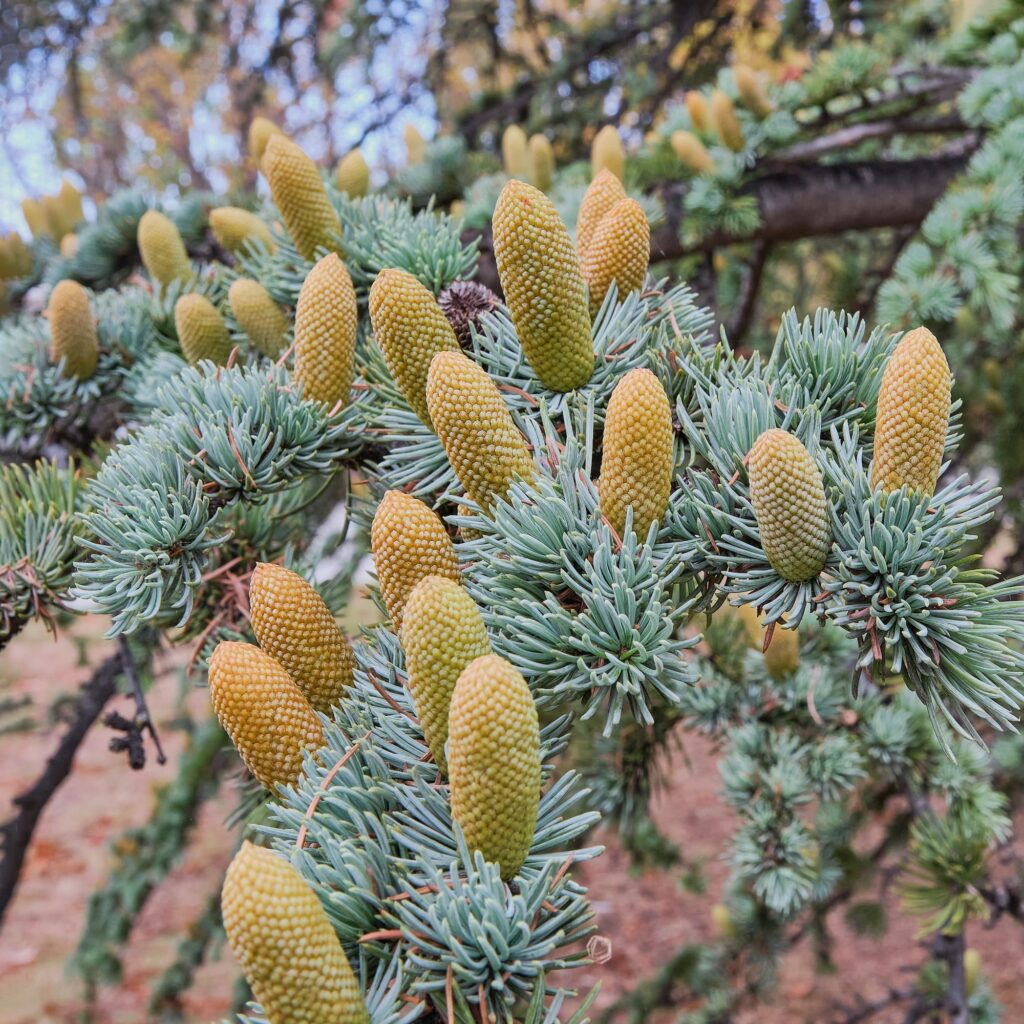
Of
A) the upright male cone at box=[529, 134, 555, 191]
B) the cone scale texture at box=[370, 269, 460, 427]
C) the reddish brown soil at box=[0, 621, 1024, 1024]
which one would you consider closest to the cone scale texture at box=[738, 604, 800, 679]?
→ the cone scale texture at box=[370, 269, 460, 427]

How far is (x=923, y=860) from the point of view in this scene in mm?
1271

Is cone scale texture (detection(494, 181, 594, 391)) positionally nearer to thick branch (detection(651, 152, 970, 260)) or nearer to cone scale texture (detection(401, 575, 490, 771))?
cone scale texture (detection(401, 575, 490, 771))

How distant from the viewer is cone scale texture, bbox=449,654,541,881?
51 centimetres

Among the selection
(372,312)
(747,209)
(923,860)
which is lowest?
(923,860)

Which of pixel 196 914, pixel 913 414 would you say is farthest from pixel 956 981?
pixel 196 914

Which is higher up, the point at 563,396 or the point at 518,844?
the point at 563,396

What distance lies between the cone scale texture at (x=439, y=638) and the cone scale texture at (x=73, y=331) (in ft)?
2.52

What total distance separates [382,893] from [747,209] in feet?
5.16

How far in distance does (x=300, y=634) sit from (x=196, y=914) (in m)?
4.08

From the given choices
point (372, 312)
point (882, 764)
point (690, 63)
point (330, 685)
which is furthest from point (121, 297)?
point (690, 63)

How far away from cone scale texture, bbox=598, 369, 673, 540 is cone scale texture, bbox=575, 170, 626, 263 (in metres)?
0.30

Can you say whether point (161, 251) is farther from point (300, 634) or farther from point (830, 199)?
point (830, 199)

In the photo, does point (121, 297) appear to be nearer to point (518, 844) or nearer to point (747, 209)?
point (518, 844)

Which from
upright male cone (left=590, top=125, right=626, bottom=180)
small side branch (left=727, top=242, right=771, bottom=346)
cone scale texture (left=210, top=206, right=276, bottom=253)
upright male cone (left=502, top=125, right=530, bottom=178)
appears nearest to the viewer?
cone scale texture (left=210, top=206, right=276, bottom=253)
